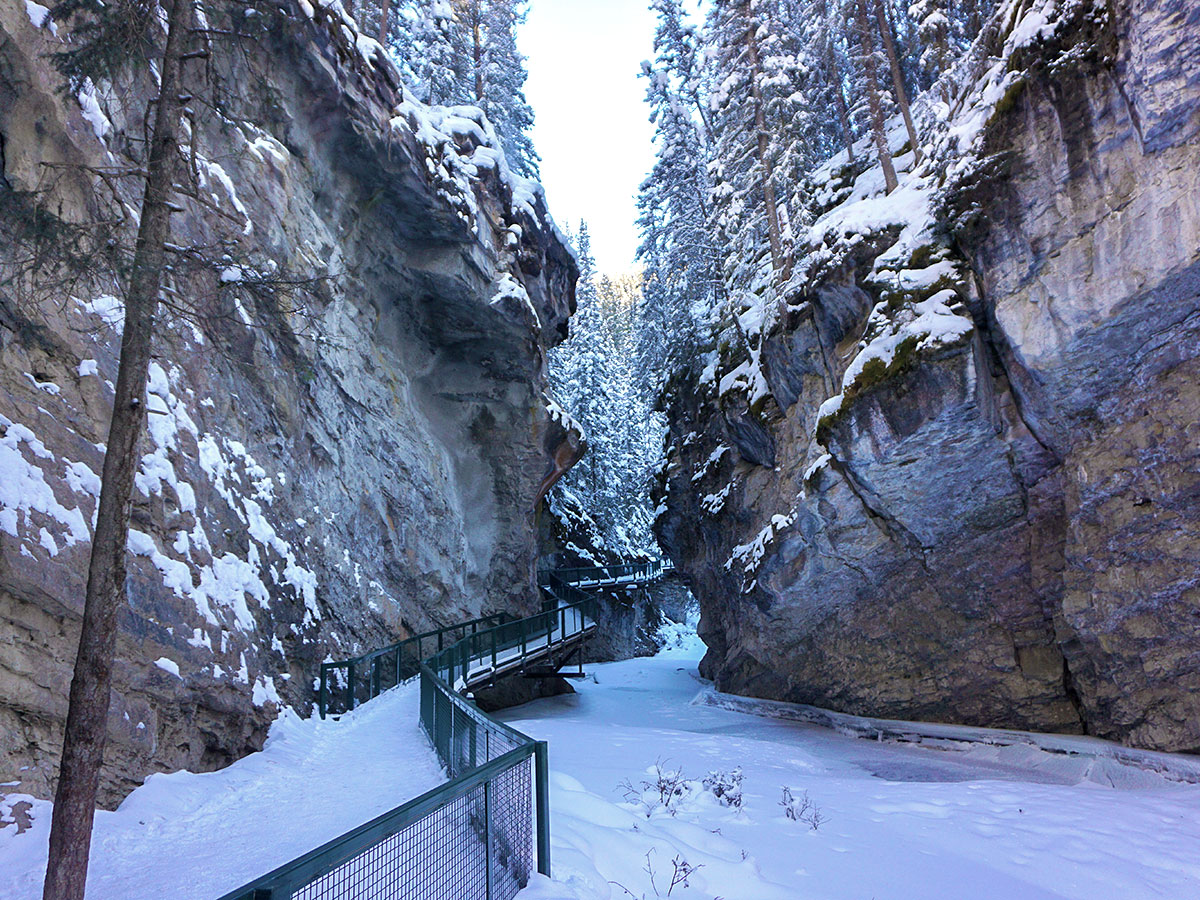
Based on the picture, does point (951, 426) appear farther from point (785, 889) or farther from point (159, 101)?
point (159, 101)

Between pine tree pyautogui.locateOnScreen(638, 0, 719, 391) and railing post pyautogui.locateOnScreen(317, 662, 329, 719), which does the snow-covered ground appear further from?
pine tree pyautogui.locateOnScreen(638, 0, 719, 391)

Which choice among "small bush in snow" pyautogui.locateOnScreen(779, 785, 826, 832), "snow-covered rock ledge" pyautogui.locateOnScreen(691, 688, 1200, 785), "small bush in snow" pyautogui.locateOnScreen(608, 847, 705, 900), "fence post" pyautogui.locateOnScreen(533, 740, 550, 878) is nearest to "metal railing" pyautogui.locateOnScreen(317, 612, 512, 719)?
"small bush in snow" pyautogui.locateOnScreen(779, 785, 826, 832)

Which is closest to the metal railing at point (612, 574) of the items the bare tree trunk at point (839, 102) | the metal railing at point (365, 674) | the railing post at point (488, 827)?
the metal railing at point (365, 674)

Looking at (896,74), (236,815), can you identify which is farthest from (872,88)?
(236,815)

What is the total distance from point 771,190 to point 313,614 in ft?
64.2

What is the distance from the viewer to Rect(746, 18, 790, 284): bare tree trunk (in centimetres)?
2197

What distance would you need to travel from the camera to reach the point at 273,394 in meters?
14.2

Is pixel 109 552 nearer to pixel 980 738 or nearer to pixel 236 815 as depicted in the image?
pixel 236 815

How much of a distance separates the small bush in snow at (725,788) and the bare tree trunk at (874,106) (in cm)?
1703

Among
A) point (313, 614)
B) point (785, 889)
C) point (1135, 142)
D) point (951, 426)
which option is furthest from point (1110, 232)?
point (313, 614)

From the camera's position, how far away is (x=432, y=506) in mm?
21359

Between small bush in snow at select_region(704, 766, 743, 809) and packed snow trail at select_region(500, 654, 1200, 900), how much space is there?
0.38 feet

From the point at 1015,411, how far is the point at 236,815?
50.5ft

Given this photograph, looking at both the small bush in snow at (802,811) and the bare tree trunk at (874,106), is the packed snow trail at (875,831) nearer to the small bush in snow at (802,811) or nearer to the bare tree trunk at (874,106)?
the small bush in snow at (802,811)
